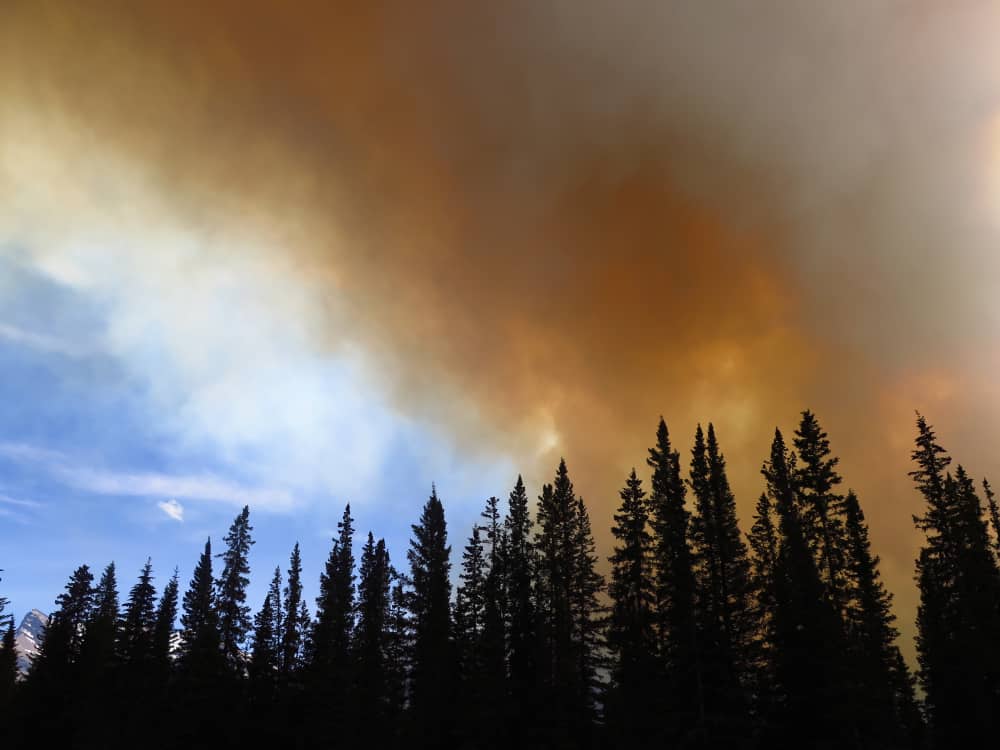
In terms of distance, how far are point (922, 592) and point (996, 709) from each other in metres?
23.2

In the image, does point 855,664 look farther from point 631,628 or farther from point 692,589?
point 631,628

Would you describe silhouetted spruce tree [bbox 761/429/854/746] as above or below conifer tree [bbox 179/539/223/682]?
below

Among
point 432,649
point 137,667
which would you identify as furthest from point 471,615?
point 137,667

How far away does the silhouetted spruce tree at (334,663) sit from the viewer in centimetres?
5241

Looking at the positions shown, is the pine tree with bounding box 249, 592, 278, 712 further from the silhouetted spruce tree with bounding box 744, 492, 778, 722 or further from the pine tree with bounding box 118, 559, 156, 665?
the silhouetted spruce tree with bounding box 744, 492, 778, 722

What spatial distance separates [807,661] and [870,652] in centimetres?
1389

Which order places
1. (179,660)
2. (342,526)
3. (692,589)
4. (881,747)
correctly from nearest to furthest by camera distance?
1. (881,747)
2. (692,589)
3. (179,660)
4. (342,526)

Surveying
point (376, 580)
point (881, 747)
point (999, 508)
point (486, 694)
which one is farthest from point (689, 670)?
point (999, 508)

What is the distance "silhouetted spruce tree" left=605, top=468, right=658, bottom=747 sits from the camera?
1475 inches

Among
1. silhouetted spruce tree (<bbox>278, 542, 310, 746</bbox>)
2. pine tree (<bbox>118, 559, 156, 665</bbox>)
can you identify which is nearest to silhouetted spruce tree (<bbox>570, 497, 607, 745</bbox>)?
silhouetted spruce tree (<bbox>278, 542, 310, 746</bbox>)

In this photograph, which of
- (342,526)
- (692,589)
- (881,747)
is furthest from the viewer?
(342,526)

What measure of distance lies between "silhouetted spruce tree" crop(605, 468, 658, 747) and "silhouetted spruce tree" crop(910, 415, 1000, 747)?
22.0 metres

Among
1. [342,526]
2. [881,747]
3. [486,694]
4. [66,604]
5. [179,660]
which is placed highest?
[342,526]

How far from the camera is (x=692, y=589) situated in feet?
124
